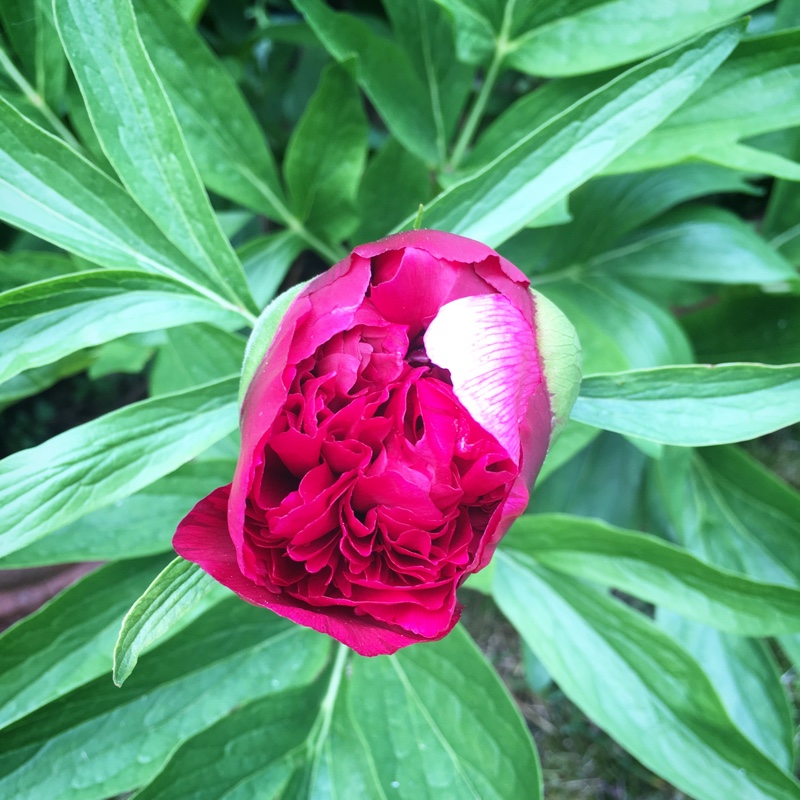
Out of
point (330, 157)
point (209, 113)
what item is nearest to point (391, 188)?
point (330, 157)

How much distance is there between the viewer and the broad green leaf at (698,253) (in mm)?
742

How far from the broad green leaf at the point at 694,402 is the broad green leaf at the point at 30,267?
47cm

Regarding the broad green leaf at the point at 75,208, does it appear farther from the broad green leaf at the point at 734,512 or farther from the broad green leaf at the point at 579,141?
the broad green leaf at the point at 734,512

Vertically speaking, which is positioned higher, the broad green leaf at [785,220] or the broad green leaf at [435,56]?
the broad green leaf at [435,56]

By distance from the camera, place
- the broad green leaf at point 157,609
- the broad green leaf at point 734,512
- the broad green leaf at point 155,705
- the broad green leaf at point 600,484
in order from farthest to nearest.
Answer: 1. the broad green leaf at point 600,484
2. the broad green leaf at point 734,512
3. the broad green leaf at point 155,705
4. the broad green leaf at point 157,609

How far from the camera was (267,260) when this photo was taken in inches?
28.7

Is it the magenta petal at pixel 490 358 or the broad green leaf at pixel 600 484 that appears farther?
the broad green leaf at pixel 600 484

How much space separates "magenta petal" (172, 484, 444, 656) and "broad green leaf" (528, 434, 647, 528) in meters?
0.58

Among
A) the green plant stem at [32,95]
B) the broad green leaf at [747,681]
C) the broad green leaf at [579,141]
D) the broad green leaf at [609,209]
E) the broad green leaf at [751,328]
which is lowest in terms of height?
the broad green leaf at [747,681]

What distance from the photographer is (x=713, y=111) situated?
0.59 metres

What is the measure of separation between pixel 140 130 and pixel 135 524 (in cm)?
32

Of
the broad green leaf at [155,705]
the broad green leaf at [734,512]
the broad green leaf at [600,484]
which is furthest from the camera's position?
the broad green leaf at [600,484]

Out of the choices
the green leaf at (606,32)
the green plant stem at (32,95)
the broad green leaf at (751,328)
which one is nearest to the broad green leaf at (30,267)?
the green plant stem at (32,95)

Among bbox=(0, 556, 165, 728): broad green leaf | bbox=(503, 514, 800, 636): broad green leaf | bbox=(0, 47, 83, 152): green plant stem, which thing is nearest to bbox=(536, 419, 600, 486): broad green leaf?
bbox=(503, 514, 800, 636): broad green leaf
